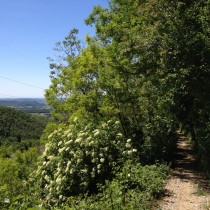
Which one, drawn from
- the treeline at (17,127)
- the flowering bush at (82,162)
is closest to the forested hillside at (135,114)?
the flowering bush at (82,162)

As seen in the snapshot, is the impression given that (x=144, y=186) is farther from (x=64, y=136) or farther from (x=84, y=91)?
(x=84, y=91)

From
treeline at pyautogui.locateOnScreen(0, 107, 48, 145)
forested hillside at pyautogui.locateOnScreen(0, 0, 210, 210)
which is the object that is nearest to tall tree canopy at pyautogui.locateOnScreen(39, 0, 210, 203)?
forested hillside at pyautogui.locateOnScreen(0, 0, 210, 210)

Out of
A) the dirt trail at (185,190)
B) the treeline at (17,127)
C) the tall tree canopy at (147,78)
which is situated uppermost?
the tall tree canopy at (147,78)

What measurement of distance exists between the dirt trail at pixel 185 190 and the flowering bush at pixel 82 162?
A: 2.10m

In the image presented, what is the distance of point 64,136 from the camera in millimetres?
13133

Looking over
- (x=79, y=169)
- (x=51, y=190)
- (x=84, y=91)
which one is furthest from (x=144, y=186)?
(x=84, y=91)

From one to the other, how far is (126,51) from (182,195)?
7.02 meters

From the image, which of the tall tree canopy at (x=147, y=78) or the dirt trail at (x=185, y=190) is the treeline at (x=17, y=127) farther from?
the dirt trail at (x=185, y=190)

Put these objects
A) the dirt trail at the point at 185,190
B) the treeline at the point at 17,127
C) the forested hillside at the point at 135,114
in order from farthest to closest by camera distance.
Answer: the treeline at the point at 17,127, the forested hillside at the point at 135,114, the dirt trail at the point at 185,190

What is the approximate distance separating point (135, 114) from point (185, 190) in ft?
24.9

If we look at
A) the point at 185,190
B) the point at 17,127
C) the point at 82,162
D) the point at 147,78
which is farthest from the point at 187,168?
the point at 17,127

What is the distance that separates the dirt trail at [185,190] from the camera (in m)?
9.55

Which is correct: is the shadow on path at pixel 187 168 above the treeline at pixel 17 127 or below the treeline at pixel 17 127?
above

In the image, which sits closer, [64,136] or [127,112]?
[64,136]
